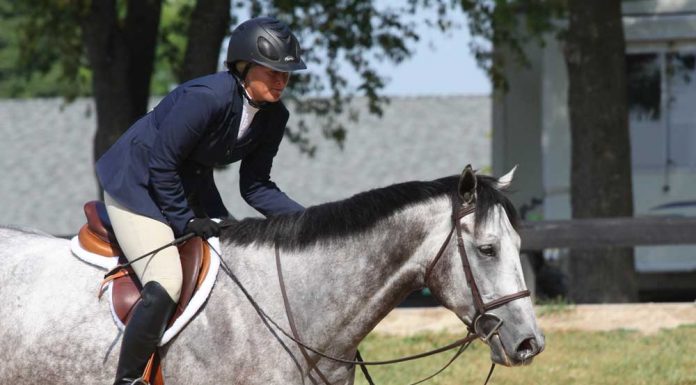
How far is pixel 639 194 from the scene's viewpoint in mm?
15500

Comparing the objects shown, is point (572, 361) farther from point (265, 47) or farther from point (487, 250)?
point (265, 47)

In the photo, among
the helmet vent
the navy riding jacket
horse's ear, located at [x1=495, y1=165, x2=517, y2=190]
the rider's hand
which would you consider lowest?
the rider's hand

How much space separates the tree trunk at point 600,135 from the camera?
13.2 metres

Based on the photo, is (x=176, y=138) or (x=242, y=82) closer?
(x=176, y=138)

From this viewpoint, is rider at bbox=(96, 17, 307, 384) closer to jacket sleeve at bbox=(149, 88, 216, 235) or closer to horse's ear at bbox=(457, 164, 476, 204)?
jacket sleeve at bbox=(149, 88, 216, 235)

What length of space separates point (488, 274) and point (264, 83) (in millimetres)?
1401

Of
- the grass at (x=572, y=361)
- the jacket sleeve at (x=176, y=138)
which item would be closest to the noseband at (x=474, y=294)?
the jacket sleeve at (x=176, y=138)

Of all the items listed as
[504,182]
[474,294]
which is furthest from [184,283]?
[504,182]

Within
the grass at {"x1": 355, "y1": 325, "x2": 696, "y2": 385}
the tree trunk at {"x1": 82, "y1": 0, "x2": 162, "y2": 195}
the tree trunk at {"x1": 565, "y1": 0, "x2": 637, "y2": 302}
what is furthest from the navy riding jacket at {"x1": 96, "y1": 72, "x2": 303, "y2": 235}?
the tree trunk at {"x1": 82, "y1": 0, "x2": 162, "y2": 195}

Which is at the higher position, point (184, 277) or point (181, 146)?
point (181, 146)

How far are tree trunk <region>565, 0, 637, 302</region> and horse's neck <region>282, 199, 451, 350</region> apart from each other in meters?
8.02

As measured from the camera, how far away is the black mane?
18.2ft

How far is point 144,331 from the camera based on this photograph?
17.7ft

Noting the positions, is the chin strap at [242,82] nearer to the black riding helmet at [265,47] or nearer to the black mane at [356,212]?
the black riding helmet at [265,47]
